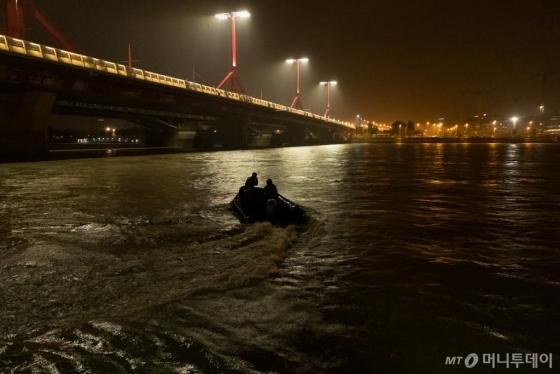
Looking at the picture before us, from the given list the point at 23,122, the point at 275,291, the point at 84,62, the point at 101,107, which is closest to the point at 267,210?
the point at 275,291

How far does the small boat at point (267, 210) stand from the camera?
35.7ft

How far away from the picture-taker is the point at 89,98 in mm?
48562

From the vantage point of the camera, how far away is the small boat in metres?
10.9

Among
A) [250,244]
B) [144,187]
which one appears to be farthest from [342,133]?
[250,244]

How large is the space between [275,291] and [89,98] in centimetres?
4924

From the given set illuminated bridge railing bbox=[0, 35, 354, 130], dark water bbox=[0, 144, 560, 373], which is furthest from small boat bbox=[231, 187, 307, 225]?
illuminated bridge railing bbox=[0, 35, 354, 130]

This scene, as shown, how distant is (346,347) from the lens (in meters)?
4.69

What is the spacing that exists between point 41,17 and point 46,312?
164 feet

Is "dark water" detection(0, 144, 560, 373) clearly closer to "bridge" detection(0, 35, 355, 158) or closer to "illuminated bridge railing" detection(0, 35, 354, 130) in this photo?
"illuminated bridge railing" detection(0, 35, 354, 130)

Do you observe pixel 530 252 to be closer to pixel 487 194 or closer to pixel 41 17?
pixel 487 194

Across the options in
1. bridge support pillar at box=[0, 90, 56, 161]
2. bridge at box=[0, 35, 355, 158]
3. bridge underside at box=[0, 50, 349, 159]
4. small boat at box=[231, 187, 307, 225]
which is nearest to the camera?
small boat at box=[231, 187, 307, 225]

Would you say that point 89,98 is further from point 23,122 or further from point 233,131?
point 233,131

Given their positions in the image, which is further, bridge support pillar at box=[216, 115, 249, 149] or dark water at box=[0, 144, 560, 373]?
bridge support pillar at box=[216, 115, 249, 149]

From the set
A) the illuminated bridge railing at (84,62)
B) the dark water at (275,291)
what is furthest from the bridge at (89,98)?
the dark water at (275,291)
